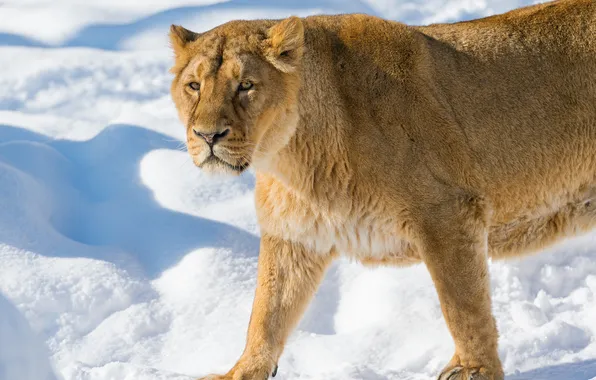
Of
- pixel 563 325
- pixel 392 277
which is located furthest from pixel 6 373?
pixel 563 325

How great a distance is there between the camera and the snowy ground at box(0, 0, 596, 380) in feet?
13.3

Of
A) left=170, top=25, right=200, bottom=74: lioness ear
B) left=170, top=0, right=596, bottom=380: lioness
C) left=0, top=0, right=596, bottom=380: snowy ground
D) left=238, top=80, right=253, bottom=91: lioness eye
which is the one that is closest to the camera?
left=238, top=80, right=253, bottom=91: lioness eye

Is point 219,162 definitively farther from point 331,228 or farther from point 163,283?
point 163,283

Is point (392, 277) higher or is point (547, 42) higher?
point (547, 42)

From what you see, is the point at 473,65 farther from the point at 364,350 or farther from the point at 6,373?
the point at 6,373

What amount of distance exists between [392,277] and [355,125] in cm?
156

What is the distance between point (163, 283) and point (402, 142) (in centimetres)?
193

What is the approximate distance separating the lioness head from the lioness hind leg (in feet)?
3.39

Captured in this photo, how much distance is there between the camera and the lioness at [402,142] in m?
3.39

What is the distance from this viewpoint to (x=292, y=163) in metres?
3.57

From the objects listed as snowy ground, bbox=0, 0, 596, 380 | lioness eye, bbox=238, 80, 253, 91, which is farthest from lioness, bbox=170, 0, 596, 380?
snowy ground, bbox=0, 0, 596, 380

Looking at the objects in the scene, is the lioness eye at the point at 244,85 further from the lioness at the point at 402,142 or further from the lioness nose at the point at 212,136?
the lioness nose at the point at 212,136

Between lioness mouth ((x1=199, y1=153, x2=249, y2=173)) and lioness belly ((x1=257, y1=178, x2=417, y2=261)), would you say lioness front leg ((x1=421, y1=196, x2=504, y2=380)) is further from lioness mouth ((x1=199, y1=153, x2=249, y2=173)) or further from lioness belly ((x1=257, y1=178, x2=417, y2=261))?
lioness mouth ((x1=199, y1=153, x2=249, y2=173))

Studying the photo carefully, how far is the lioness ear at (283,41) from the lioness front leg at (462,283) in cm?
75
